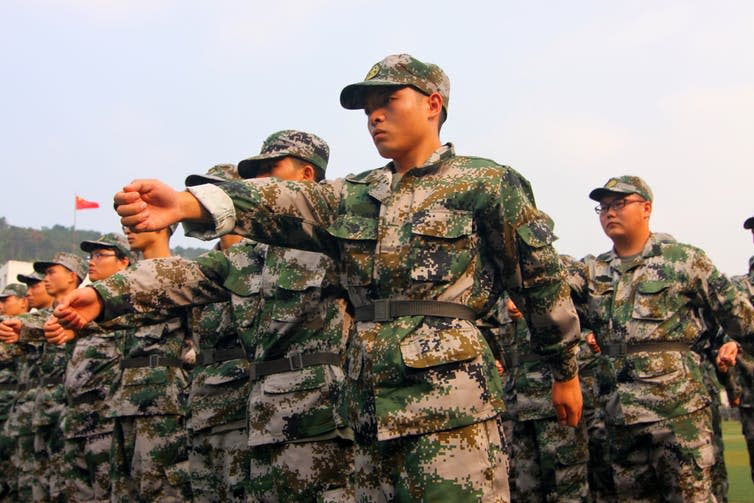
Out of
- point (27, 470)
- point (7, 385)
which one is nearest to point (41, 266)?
point (27, 470)

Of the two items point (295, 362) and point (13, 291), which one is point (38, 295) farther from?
point (295, 362)

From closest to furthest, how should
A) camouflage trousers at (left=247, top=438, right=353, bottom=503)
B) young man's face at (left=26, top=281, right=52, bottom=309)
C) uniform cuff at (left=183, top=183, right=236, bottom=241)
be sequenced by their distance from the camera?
uniform cuff at (left=183, top=183, right=236, bottom=241), camouflage trousers at (left=247, top=438, right=353, bottom=503), young man's face at (left=26, top=281, right=52, bottom=309)

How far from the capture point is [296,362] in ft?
17.3

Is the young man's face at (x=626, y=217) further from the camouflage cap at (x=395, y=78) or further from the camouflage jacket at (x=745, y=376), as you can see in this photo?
the camouflage cap at (x=395, y=78)

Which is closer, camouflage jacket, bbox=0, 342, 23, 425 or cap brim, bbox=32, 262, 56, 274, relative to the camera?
cap brim, bbox=32, 262, 56, 274

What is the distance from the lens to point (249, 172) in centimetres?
614

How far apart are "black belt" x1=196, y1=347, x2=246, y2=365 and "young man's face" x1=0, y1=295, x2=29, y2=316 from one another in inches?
361

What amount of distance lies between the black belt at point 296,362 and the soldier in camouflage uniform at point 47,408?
21.1 feet

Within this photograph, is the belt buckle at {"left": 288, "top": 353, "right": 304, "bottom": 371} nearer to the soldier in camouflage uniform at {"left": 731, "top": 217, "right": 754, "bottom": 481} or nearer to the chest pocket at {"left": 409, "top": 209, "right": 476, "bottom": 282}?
the chest pocket at {"left": 409, "top": 209, "right": 476, "bottom": 282}

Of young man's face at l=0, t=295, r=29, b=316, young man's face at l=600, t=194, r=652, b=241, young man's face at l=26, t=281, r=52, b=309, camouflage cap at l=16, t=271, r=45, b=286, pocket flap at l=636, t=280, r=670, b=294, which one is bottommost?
pocket flap at l=636, t=280, r=670, b=294

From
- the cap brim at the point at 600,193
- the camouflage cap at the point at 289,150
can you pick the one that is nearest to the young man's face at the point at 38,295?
the camouflage cap at the point at 289,150

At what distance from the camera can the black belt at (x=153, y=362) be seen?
25.9 feet

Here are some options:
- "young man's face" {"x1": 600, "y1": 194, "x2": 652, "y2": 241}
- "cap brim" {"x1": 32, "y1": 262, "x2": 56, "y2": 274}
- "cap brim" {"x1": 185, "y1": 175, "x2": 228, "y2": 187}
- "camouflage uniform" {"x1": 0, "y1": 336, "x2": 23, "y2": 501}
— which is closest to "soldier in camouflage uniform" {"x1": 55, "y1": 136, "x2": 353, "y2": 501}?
"cap brim" {"x1": 185, "y1": 175, "x2": 228, "y2": 187}

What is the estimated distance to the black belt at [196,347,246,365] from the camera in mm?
6473
